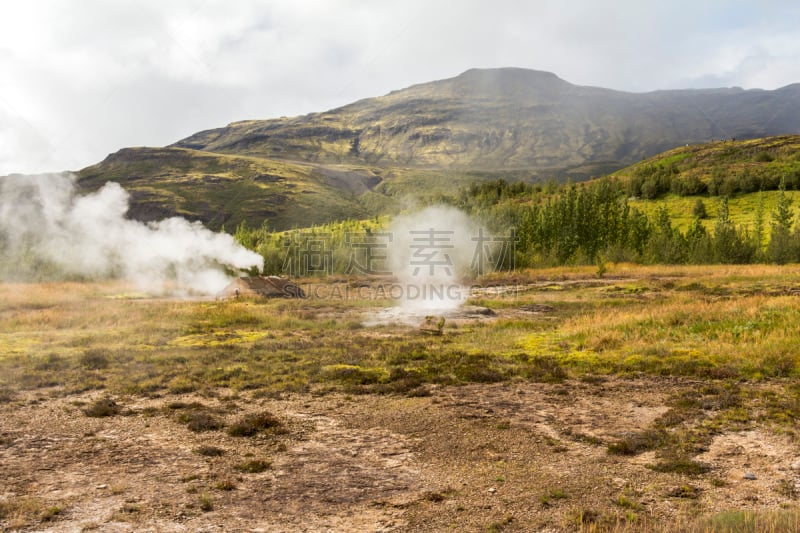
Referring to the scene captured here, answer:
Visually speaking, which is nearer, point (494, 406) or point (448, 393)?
point (494, 406)

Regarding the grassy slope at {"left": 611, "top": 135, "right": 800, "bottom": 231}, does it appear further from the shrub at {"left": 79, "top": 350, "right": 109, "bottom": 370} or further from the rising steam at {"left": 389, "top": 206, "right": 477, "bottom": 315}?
the shrub at {"left": 79, "top": 350, "right": 109, "bottom": 370}

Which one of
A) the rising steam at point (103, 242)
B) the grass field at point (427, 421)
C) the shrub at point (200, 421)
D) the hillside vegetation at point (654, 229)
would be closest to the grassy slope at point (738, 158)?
the hillside vegetation at point (654, 229)

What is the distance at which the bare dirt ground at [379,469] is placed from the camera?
8648mm

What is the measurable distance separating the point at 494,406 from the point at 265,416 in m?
6.72

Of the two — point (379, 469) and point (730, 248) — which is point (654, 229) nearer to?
point (730, 248)

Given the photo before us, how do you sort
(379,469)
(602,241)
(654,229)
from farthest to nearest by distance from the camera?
1. (654,229)
2. (602,241)
3. (379,469)

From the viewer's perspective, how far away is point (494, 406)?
15055 mm

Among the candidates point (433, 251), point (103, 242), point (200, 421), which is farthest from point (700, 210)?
point (200, 421)

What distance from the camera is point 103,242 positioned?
54.7 meters

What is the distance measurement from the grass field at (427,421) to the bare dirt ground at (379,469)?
2.2 inches

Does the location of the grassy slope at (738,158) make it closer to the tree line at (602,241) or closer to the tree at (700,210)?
the tree at (700,210)

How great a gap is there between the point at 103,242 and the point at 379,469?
180 feet

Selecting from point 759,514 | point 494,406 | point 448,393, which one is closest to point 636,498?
point 759,514

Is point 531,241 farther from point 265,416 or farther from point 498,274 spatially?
point 265,416
